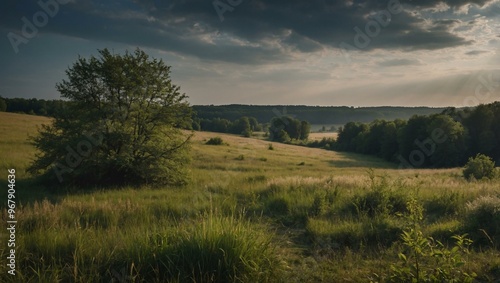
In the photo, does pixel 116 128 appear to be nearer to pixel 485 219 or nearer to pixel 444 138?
pixel 485 219

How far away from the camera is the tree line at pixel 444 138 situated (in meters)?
60.6

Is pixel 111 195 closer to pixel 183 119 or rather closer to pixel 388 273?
pixel 183 119

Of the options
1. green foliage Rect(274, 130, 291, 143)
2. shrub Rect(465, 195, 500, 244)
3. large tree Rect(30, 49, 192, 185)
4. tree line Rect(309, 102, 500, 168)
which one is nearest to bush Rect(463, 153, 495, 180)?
shrub Rect(465, 195, 500, 244)

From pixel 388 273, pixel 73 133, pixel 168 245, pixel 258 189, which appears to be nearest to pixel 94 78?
pixel 73 133

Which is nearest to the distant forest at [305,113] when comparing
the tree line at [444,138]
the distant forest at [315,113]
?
the distant forest at [315,113]

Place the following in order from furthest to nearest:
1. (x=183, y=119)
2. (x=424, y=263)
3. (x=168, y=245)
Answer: (x=183, y=119)
(x=424, y=263)
(x=168, y=245)

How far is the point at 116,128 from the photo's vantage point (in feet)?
56.1

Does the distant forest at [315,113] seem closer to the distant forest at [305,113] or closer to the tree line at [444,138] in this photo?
the distant forest at [305,113]

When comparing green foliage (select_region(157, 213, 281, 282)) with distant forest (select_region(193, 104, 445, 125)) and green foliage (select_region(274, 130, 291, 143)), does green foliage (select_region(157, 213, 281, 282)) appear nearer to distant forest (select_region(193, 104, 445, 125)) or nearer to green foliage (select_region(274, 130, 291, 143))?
green foliage (select_region(274, 130, 291, 143))

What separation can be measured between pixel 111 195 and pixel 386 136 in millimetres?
76064

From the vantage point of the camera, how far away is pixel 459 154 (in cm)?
6159

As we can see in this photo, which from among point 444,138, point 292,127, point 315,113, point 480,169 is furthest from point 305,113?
point 480,169

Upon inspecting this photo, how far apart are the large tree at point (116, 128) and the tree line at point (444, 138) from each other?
188 ft

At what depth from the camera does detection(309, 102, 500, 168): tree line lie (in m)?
60.6
